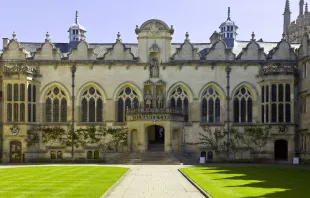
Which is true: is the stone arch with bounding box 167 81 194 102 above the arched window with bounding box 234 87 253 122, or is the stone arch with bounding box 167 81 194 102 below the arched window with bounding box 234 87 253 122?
above

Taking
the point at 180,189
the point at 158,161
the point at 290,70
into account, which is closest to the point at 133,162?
the point at 158,161

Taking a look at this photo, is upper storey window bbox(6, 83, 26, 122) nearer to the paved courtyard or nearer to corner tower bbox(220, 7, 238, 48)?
the paved courtyard

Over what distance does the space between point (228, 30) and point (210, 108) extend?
14239mm

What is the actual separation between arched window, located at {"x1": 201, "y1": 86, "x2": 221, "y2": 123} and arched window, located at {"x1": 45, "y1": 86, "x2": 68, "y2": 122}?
13877 mm

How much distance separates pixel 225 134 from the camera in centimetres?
4984

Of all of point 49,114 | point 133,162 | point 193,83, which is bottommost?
point 133,162

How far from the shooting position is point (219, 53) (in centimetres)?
5053

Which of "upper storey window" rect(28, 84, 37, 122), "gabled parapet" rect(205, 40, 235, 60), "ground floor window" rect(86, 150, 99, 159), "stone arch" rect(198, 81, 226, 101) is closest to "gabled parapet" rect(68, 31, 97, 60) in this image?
"upper storey window" rect(28, 84, 37, 122)

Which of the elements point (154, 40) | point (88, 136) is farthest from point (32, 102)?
point (154, 40)

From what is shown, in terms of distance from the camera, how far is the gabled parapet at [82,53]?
166ft

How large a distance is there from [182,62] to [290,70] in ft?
34.5

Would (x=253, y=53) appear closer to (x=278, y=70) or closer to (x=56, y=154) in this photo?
(x=278, y=70)

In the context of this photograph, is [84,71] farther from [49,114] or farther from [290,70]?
[290,70]

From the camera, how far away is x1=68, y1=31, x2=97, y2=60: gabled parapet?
50.5m
